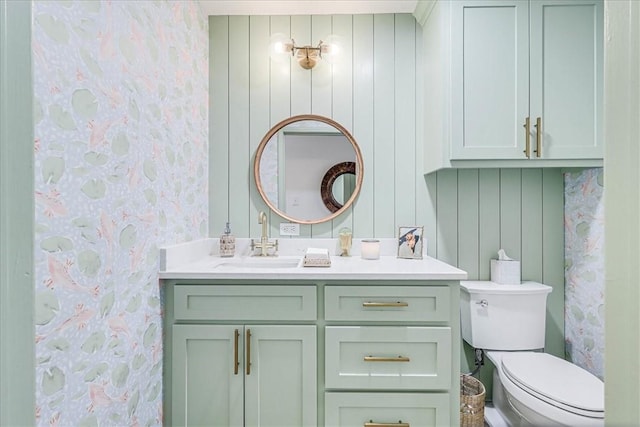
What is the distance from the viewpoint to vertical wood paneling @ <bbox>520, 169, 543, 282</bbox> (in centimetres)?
191

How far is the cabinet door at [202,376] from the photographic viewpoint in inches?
53.6

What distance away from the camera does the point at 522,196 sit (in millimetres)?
1910

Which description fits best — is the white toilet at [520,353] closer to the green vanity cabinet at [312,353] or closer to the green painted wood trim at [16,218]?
the green vanity cabinet at [312,353]

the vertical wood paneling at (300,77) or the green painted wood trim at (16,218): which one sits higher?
the vertical wood paneling at (300,77)

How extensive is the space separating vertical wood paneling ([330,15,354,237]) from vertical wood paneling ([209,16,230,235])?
0.62 metres

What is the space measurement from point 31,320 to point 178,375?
29.6 inches

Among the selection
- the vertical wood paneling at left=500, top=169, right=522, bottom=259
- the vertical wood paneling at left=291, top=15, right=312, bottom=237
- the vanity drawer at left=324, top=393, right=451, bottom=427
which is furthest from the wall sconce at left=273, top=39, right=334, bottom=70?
the vanity drawer at left=324, top=393, right=451, bottom=427

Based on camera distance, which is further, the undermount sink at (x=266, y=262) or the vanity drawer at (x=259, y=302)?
the undermount sink at (x=266, y=262)

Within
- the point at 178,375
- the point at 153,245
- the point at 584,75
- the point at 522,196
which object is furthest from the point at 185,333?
the point at 584,75

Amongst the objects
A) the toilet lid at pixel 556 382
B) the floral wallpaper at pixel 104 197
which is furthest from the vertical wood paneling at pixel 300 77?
the toilet lid at pixel 556 382

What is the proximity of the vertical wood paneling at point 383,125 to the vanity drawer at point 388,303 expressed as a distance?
0.62m

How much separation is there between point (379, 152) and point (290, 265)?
829 millimetres

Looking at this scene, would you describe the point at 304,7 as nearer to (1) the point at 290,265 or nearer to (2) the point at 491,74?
(2) the point at 491,74

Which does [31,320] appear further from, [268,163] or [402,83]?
[402,83]
